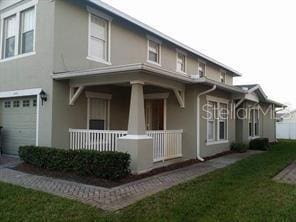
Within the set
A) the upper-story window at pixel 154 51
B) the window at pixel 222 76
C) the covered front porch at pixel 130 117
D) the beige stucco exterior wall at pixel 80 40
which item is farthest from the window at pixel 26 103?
the window at pixel 222 76

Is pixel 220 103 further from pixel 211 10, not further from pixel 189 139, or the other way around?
pixel 211 10

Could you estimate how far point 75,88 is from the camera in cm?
1030

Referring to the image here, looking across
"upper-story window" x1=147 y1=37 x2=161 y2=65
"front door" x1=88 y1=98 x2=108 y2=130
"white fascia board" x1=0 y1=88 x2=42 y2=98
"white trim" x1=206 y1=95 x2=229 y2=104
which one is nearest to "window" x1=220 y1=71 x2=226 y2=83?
"white trim" x1=206 y1=95 x2=229 y2=104

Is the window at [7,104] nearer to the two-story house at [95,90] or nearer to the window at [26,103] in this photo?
the two-story house at [95,90]

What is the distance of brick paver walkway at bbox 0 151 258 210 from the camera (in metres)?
6.07

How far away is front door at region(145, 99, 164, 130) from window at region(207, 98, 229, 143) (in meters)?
2.20

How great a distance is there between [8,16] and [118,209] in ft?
33.3

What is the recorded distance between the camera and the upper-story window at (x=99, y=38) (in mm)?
11281

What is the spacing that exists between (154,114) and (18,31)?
6739 mm

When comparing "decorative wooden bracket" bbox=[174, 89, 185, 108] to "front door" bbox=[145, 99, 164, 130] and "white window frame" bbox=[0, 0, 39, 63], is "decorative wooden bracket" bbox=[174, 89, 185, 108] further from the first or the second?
"white window frame" bbox=[0, 0, 39, 63]

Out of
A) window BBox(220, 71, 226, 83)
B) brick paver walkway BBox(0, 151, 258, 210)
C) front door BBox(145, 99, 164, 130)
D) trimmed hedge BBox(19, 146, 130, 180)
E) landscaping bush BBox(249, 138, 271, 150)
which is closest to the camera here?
brick paver walkway BBox(0, 151, 258, 210)

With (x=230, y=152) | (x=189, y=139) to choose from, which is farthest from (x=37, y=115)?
(x=230, y=152)

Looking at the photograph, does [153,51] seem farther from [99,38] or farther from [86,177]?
[86,177]

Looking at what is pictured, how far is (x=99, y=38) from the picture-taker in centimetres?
1166
